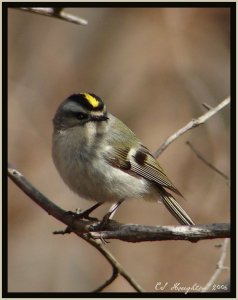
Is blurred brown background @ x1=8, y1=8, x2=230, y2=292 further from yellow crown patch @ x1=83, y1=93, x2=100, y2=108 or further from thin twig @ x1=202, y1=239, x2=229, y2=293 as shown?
yellow crown patch @ x1=83, y1=93, x2=100, y2=108

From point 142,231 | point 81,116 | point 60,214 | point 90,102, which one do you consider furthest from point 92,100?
point 142,231

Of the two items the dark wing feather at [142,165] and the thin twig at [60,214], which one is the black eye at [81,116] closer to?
the dark wing feather at [142,165]

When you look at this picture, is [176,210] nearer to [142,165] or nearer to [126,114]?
[142,165]

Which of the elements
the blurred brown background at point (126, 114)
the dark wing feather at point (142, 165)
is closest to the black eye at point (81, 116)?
the dark wing feather at point (142, 165)

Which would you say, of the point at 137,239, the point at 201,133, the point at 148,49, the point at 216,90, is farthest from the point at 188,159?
the point at 137,239

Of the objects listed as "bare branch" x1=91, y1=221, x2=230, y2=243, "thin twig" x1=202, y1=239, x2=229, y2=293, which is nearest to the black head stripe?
"bare branch" x1=91, y1=221, x2=230, y2=243

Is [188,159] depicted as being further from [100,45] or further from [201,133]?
[100,45]
